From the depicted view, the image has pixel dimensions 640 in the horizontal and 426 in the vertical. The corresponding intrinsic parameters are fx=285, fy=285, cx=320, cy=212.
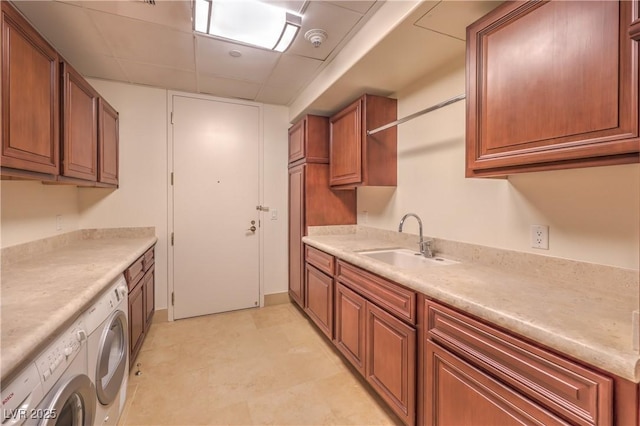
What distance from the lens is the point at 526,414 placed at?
36.4 inches

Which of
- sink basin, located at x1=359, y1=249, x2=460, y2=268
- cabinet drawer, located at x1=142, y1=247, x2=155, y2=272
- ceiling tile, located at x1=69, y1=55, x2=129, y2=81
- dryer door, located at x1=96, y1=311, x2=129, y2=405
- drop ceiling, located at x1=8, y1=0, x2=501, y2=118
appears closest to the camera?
dryer door, located at x1=96, y1=311, x2=129, y2=405

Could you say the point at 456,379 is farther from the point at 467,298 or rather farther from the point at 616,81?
the point at 616,81

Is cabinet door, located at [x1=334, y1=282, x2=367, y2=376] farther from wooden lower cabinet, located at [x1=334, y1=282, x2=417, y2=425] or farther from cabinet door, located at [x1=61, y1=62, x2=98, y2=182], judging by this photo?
cabinet door, located at [x1=61, y1=62, x2=98, y2=182]

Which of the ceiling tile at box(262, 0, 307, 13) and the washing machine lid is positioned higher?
the ceiling tile at box(262, 0, 307, 13)

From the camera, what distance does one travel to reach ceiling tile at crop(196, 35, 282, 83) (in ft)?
6.94

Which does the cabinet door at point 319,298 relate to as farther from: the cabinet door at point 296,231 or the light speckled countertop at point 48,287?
the light speckled countertop at point 48,287

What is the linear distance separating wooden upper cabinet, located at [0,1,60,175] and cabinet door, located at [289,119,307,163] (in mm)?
1920

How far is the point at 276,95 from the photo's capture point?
3.13 metres

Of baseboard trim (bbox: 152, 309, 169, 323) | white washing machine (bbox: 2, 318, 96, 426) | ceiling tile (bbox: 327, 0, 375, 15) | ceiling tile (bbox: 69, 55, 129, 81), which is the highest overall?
ceiling tile (bbox: 69, 55, 129, 81)

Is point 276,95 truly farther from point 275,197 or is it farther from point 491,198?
point 491,198

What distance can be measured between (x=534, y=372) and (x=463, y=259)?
0.98 m

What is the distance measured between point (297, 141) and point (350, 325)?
6.61ft

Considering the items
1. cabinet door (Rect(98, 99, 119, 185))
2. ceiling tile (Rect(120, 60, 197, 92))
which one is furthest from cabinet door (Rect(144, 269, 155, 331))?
ceiling tile (Rect(120, 60, 197, 92))

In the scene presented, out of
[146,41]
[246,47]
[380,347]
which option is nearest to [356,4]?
[246,47]
